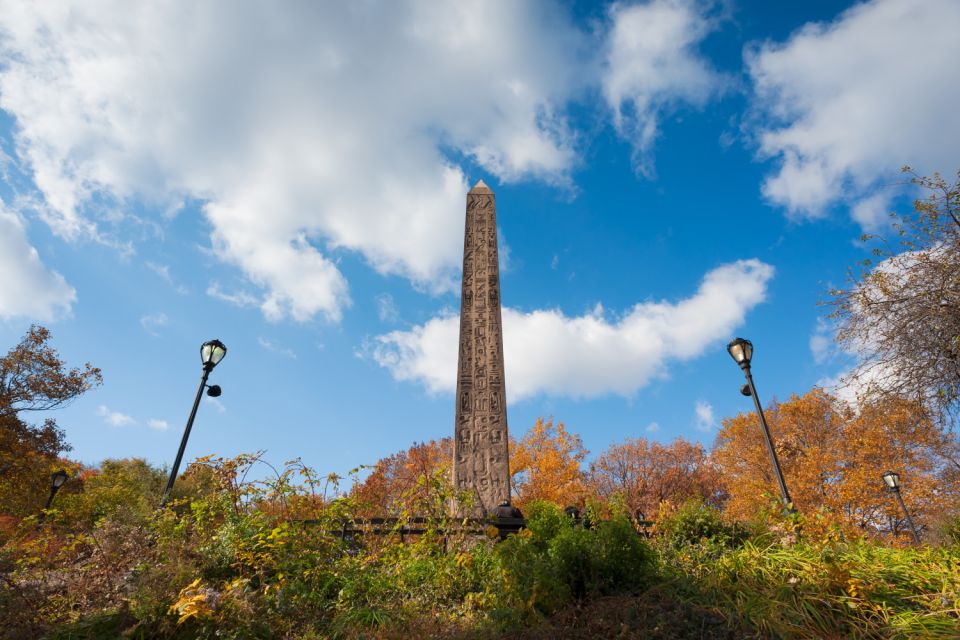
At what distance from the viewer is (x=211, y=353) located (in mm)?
10500

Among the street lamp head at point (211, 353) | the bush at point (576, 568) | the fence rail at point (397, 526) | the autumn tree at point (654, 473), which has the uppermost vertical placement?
the autumn tree at point (654, 473)

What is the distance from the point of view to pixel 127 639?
4.39m

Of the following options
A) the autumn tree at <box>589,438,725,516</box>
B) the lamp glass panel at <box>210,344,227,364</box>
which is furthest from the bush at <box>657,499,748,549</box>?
the autumn tree at <box>589,438,725,516</box>

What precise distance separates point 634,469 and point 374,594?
123 feet

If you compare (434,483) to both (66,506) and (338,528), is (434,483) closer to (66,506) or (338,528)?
(338,528)

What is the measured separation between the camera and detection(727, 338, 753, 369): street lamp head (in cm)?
1081

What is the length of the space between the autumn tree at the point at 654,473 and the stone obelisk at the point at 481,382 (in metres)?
28.3

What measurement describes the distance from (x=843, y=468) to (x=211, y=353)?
27.5m

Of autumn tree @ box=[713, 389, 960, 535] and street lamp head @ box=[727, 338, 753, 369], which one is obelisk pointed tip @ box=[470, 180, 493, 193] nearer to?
street lamp head @ box=[727, 338, 753, 369]

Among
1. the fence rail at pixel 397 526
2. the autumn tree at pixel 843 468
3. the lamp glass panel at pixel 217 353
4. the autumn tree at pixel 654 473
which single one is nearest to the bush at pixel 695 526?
the fence rail at pixel 397 526

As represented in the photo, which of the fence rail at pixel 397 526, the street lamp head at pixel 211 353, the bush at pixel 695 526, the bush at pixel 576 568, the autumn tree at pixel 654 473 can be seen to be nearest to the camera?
the bush at pixel 576 568

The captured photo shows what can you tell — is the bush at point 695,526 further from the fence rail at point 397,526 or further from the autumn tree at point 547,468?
the autumn tree at point 547,468

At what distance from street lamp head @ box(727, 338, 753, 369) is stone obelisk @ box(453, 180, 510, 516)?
5448 millimetres

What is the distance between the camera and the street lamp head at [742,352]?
10808 mm
